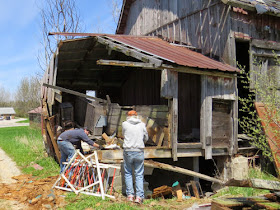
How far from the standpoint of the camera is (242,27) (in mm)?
9727

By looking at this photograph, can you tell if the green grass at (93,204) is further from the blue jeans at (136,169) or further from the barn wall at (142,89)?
the barn wall at (142,89)

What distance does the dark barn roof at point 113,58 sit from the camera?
7879 millimetres

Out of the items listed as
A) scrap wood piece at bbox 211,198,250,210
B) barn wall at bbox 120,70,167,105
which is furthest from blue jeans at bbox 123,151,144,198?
barn wall at bbox 120,70,167,105

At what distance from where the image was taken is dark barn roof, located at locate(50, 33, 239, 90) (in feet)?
25.8

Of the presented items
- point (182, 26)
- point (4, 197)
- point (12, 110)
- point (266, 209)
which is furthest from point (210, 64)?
point (12, 110)

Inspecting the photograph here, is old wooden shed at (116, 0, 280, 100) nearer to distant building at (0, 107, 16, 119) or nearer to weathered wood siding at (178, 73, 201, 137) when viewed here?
weathered wood siding at (178, 73, 201, 137)

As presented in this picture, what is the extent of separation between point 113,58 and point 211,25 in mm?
4281

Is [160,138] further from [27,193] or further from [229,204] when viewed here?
[27,193]

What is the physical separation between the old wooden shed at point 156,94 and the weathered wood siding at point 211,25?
26.0 inches

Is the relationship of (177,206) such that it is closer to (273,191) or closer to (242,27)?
(273,191)

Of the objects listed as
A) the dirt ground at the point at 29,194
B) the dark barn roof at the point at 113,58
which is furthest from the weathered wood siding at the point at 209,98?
the dirt ground at the point at 29,194

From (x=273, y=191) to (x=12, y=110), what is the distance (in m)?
91.6

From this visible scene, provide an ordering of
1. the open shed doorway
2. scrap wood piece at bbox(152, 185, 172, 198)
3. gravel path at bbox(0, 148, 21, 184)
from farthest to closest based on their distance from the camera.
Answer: the open shed doorway
gravel path at bbox(0, 148, 21, 184)
scrap wood piece at bbox(152, 185, 172, 198)

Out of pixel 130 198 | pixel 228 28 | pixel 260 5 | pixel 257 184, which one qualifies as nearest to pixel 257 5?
pixel 260 5
